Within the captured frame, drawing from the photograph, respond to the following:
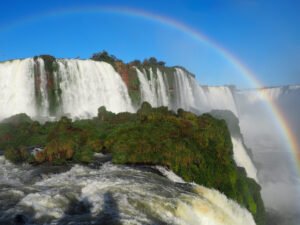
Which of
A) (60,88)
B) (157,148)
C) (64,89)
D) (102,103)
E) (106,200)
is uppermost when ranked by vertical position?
(60,88)

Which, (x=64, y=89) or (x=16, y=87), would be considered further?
(x=64, y=89)

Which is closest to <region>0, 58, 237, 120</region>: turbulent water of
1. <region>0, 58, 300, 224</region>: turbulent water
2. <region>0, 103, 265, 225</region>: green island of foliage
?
<region>0, 58, 300, 224</region>: turbulent water


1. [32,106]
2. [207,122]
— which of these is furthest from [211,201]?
[32,106]

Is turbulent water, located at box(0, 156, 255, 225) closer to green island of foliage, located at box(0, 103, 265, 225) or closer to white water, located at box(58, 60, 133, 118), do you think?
green island of foliage, located at box(0, 103, 265, 225)

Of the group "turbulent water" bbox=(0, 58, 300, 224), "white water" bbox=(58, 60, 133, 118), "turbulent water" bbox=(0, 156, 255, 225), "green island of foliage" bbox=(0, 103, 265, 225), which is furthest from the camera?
"white water" bbox=(58, 60, 133, 118)

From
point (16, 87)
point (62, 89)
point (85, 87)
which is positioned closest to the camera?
point (16, 87)

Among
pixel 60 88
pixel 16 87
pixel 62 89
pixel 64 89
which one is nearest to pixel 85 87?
pixel 64 89

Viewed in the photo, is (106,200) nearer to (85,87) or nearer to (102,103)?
(85,87)

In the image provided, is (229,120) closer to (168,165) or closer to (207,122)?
(207,122)
